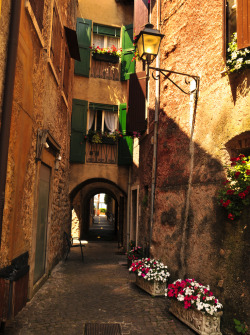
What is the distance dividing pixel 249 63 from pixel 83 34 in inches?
313

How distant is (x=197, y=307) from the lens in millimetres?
3725

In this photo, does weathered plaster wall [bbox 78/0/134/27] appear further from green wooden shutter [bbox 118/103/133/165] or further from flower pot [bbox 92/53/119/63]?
green wooden shutter [bbox 118/103/133/165]

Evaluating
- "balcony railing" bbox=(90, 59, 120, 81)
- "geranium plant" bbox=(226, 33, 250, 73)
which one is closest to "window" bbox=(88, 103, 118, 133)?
"balcony railing" bbox=(90, 59, 120, 81)

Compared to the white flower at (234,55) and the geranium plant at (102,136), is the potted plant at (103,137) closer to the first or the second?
the geranium plant at (102,136)

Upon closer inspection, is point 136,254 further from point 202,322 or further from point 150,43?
point 150,43

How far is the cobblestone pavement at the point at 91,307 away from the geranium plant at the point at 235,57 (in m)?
3.78

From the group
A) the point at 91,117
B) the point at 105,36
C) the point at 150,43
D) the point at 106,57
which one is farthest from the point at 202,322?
the point at 105,36

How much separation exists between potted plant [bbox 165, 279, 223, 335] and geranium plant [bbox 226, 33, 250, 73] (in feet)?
10.6

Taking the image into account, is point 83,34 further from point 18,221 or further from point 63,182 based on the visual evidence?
point 18,221

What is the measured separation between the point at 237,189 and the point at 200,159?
1.23 metres

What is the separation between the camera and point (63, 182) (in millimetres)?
8562

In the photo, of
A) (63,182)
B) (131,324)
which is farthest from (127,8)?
(131,324)

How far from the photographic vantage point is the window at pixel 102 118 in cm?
1015

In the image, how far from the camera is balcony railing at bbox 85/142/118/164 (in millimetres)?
9930
